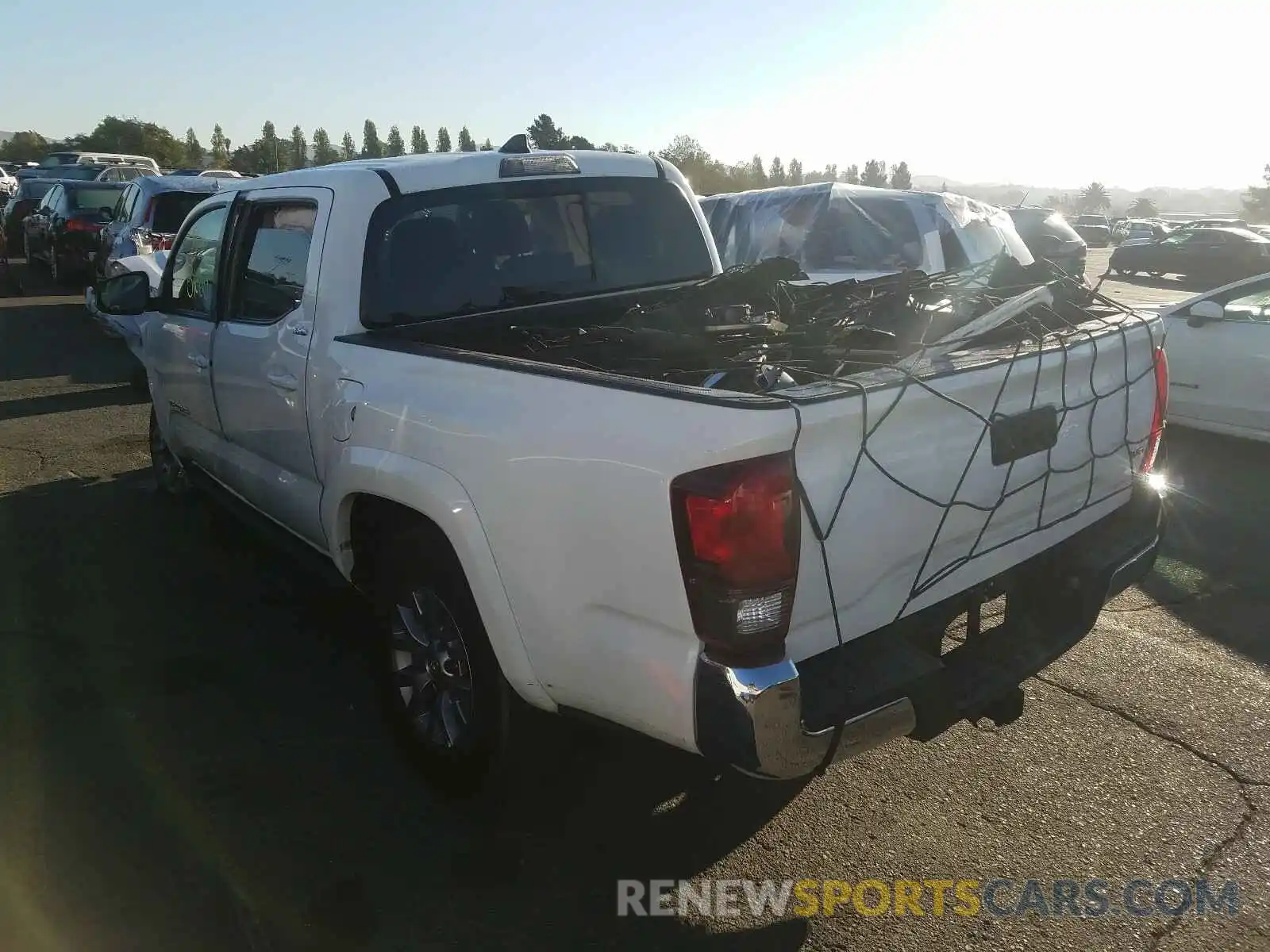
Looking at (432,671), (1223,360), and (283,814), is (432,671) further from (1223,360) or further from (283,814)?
(1223,360)

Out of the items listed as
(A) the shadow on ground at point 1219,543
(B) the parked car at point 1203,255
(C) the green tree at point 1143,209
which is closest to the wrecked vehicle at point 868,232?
(A) the shadow on ground at point 1219,543

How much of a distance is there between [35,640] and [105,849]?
1877 millimetres

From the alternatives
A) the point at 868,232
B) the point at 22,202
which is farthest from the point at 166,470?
the point at 22,202

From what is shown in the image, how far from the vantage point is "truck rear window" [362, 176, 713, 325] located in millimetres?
3844

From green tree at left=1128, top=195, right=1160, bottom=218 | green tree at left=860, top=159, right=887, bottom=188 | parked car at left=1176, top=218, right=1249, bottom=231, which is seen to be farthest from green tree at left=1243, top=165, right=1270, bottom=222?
parked car at left=1176, top=218, right=1249, bottom=231

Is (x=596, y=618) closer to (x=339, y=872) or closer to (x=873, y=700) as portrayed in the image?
(x=873, y=700)

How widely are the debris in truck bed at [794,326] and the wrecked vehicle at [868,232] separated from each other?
13.5 feet

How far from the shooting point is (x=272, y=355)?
13.4 ft

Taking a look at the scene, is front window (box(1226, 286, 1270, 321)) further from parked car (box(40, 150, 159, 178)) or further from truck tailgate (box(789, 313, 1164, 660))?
parked car (box(40, 150, 159, 178))

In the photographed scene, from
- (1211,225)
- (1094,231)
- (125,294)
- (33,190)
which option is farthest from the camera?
(1094,231)

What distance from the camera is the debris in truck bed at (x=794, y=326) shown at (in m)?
3.01

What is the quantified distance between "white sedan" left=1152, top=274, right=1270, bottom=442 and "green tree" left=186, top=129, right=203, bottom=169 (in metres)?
77.5

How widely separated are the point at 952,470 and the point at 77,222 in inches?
743

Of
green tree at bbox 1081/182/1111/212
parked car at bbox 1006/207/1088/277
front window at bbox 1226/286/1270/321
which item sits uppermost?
front window at bbox 1226/286/1270/321
